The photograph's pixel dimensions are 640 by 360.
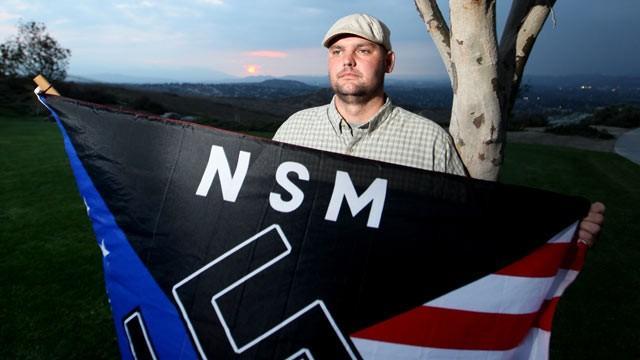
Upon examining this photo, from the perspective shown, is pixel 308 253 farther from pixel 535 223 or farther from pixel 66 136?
pixel 66 136

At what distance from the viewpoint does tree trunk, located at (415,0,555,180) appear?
1960 mm

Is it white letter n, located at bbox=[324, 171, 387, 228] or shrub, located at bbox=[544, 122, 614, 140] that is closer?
white letter n, located at bbox=[324, 171, 387, 228]

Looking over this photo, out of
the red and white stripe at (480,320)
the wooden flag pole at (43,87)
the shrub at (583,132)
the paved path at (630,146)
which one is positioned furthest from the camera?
the shrub at (583,132)

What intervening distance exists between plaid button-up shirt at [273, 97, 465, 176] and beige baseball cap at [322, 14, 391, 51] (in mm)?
336

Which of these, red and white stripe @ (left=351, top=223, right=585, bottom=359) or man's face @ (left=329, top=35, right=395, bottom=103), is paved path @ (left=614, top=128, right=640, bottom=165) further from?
man's face @ (left=329, top=35, right=395, bottom=103)

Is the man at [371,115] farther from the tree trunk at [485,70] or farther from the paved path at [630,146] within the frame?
the paved path at [630,146]

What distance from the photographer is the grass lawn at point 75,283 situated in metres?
3.02

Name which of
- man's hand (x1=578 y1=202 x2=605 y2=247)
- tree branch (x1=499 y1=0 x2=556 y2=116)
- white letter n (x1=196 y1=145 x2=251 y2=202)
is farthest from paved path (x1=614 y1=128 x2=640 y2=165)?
white letter n (x1=196 y1=145 x2=251 y2=202)

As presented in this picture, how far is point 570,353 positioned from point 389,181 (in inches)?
95.6

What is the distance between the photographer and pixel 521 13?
87.3 inches

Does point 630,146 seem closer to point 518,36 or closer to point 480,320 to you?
point 518,36

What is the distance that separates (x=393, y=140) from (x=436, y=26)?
0.89 metres

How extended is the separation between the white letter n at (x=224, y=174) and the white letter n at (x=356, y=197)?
41cm

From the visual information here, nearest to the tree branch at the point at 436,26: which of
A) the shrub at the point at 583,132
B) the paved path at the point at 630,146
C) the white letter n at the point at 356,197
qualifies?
the white letter n at the point at 356,197
